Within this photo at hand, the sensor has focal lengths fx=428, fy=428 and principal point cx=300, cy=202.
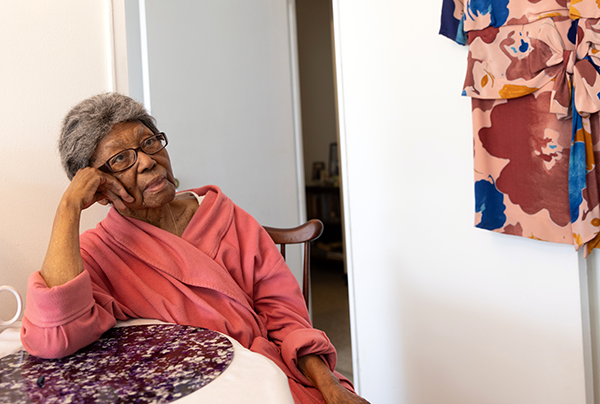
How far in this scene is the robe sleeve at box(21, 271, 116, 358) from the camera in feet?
2.67

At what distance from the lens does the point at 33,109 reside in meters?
1.39

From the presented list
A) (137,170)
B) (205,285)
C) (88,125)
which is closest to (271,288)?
(205,285)

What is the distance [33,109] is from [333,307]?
2562 millimetres

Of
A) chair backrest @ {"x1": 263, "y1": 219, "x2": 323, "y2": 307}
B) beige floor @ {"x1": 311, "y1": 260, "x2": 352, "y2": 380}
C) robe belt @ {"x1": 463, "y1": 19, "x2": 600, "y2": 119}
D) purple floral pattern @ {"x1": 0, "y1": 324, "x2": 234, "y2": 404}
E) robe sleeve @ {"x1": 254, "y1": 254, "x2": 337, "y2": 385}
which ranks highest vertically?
robe belt @ {"x1": 463, "y1": 19, "x2": 600, "y2": 119}

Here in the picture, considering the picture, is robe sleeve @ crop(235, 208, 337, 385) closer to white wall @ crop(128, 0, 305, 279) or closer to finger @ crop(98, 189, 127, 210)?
finger @ crop(98, 189, 127, 210)

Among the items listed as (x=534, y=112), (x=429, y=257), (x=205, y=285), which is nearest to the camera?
(x=205, y=285)

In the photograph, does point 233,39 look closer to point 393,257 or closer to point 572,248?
point 393,257

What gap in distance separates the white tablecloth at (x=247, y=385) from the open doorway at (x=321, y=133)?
340 cm

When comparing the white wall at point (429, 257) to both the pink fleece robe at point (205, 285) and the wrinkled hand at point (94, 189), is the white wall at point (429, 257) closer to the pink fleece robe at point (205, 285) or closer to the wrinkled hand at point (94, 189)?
the pink fleece robe at point (205, 285)

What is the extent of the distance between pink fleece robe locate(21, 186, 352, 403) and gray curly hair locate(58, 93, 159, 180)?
174 millimetres

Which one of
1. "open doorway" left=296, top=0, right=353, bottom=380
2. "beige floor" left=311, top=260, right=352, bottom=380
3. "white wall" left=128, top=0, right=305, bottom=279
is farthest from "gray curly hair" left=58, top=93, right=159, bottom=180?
"open doorway" left=296, top=0, right=353, bottom=380

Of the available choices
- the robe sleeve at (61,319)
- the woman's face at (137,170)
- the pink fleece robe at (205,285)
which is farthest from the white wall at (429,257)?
the robe sleeve at (61,319)

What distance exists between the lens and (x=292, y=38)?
8.23ft

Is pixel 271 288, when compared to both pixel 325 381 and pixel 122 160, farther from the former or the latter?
pixel 122 160
